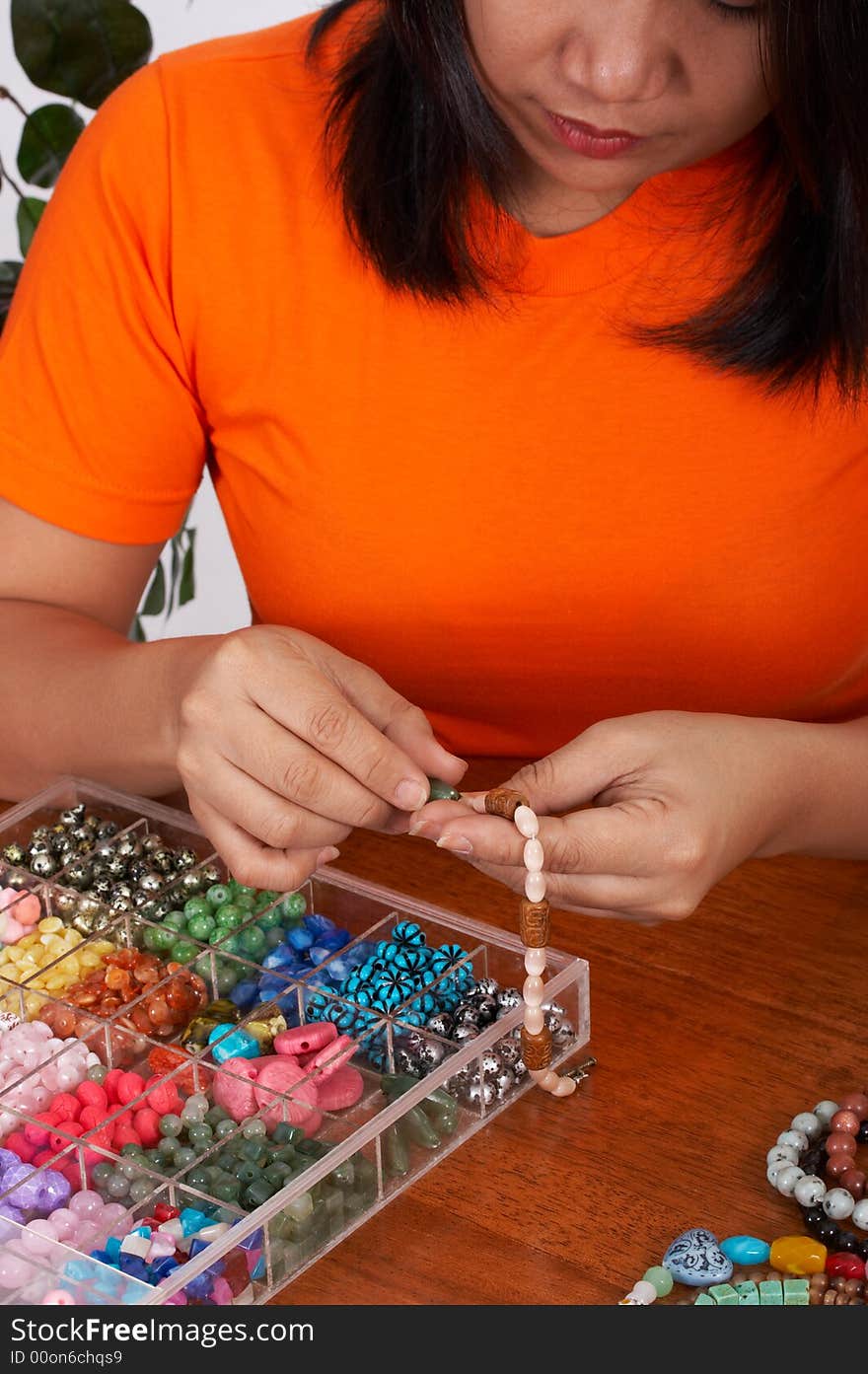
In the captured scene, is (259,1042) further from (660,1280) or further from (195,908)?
(660,1280)

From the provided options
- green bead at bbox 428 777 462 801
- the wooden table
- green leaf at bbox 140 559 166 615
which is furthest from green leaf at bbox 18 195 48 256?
green bead at bbox 428 777 462 801

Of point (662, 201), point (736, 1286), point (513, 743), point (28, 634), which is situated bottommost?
point (736, 1286)

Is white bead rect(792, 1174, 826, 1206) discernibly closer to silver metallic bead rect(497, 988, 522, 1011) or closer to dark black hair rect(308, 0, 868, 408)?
silver metallic bead rect(497, 988, 522, 1011)

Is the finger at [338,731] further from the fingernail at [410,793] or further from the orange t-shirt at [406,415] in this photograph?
the orange t-shirt at [406,415]

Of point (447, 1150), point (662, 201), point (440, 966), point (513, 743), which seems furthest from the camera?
point (513, 743)

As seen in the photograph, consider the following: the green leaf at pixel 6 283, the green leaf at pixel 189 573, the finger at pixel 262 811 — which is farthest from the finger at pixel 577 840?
the green leaf at pixel 189 573

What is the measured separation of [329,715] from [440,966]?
215 mm

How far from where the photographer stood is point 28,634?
139 centimetres

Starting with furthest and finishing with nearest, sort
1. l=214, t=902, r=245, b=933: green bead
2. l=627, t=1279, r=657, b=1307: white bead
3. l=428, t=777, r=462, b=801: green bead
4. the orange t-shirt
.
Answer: the orange t-shirt
l=214, t=902, r=245, b=933: green bead
l=428, t=777, r=462, b=801: green bead
l=627, t=1279, r=657, b=1307: white bead

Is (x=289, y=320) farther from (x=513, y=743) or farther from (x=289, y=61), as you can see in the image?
(x=513, y=743)

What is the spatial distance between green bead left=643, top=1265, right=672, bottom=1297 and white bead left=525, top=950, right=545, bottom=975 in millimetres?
230

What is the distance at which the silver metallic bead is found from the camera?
113 centimetres

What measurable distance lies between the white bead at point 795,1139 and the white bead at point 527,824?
0.83 ft

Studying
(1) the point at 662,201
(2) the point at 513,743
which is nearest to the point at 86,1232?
(2) the point at 513,743
